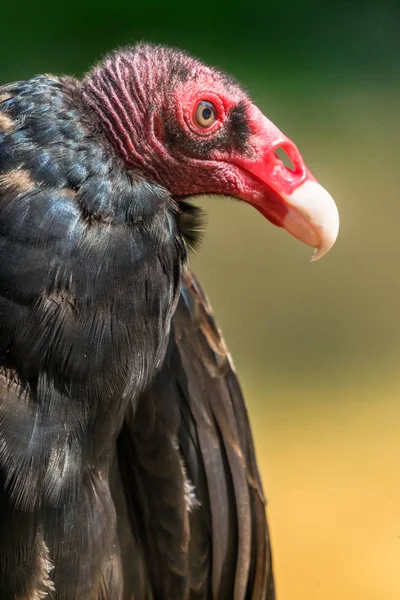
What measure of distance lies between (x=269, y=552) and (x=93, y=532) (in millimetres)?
598

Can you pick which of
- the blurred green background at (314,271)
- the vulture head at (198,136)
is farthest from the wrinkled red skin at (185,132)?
the blurred green background at (314,271)

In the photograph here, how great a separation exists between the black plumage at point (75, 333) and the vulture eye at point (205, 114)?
51 millimetres

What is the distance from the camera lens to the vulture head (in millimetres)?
1526

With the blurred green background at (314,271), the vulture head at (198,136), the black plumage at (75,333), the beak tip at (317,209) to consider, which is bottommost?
the black plumage at (75,333)

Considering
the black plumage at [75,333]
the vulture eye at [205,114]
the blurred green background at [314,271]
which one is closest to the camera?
the black plumage at [75,333]

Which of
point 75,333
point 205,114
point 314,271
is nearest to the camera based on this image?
point 75,333

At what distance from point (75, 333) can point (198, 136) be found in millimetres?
428

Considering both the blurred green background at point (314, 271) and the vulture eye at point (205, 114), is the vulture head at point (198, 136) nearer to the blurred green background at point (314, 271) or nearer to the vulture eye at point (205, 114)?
the vulture eye at point (205, 114)

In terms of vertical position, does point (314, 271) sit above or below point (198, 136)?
above

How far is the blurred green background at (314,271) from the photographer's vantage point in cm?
332

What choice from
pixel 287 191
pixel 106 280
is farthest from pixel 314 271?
pixel 106 280

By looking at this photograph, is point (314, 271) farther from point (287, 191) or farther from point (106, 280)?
point (106, 280)

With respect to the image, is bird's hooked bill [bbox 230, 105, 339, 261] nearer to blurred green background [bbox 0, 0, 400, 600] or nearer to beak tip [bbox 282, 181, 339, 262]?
beak tip [bbox 282, 181, 339, 262]

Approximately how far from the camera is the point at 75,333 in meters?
1.41
